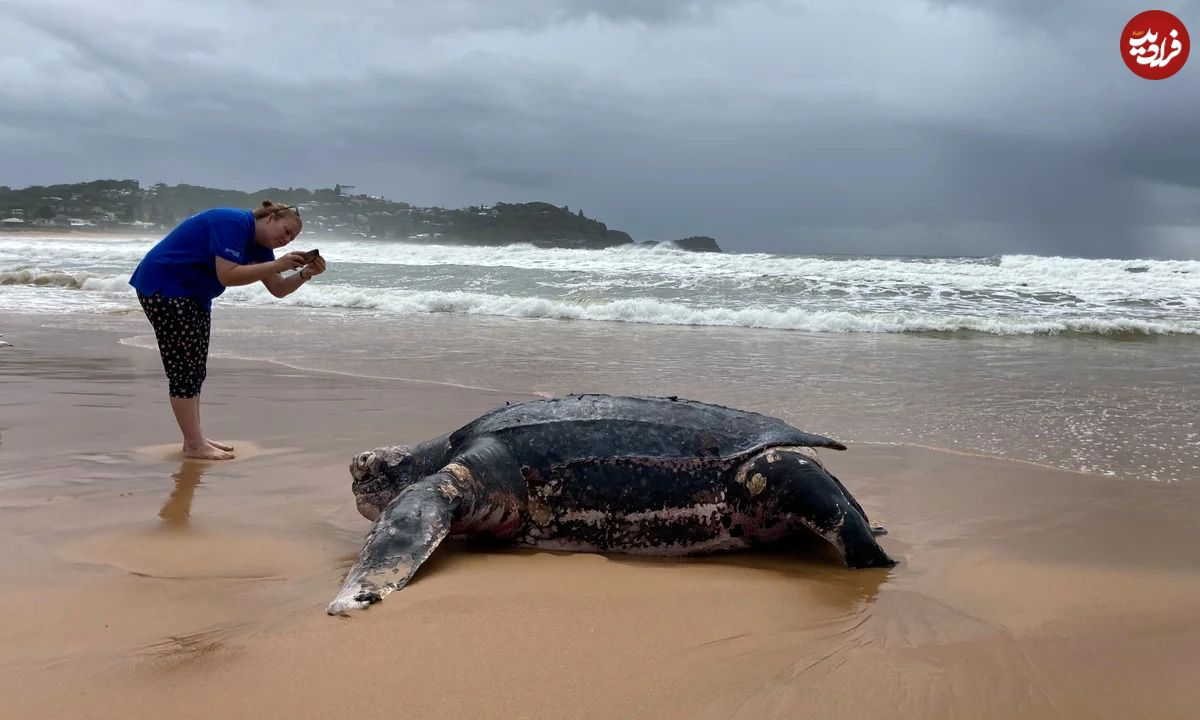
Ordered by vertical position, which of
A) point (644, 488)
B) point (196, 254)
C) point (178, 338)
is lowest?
point (644, 488)

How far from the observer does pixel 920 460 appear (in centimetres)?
493

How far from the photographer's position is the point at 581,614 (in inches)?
98.5

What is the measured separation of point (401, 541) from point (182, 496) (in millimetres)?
1672

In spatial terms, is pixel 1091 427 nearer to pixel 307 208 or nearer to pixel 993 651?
pixel 993 651

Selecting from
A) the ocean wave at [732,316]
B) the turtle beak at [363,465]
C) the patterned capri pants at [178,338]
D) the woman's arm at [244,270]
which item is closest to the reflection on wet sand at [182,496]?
the patterned capri pants at [178,338]

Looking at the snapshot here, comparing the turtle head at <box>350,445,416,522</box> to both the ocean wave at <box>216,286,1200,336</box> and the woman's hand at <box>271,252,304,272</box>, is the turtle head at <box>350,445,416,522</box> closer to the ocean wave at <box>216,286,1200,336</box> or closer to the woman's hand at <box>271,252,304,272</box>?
the woman's hand at <box>271,252,304,272</box>

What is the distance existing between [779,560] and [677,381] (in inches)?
180

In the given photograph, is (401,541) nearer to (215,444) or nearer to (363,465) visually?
(363,465)

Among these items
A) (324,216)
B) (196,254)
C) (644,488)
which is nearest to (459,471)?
(644,488)

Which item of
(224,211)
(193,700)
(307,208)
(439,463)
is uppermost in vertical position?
(307,208)

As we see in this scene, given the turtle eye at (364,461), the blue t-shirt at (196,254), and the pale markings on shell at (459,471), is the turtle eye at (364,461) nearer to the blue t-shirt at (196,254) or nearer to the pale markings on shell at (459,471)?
the pale markings on shell at (459,471)

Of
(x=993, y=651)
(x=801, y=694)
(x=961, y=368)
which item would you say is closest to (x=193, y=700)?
(x=801, y=694)

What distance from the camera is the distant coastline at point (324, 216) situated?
58.0 meters

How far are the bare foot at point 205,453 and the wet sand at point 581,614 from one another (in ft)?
0.72
